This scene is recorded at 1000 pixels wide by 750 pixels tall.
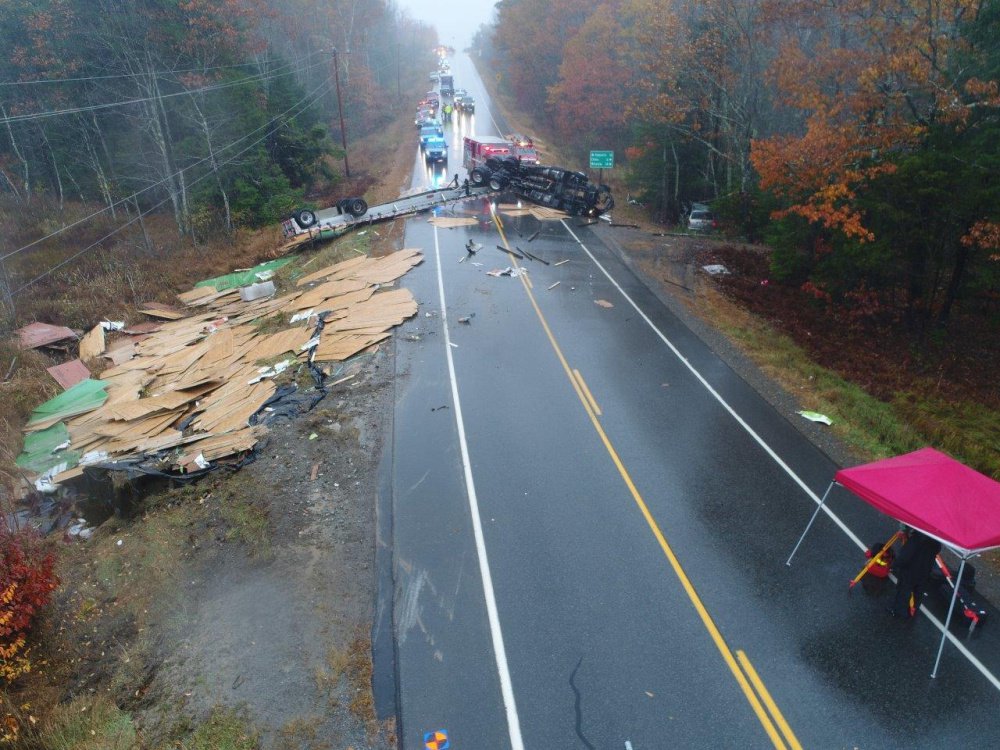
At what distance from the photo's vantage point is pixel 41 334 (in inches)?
773

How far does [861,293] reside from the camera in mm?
18312

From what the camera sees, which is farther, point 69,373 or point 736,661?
point 69,373

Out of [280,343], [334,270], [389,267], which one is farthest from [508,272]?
[280,343]

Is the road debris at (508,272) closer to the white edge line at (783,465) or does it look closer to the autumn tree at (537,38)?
the white edge line at (783,465)

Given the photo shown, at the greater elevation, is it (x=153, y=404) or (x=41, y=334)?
(x=41, y=334)

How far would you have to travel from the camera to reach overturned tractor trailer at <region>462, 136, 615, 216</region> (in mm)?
29688

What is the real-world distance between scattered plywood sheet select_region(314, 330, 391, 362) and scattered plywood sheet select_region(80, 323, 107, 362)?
26.0ft

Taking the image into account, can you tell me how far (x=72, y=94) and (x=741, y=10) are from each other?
111 ft

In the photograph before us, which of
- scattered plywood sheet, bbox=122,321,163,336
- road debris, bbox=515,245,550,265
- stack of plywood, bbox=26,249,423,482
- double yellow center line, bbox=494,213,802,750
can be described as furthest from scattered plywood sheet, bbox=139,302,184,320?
double yellow center line, bbox=494,213,802,750

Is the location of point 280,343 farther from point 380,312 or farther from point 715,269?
point 715,269

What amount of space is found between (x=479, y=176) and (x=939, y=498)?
30.4 m

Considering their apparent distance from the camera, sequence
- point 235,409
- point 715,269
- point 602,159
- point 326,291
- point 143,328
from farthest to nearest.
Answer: point 602,159
point 715,269
point 143,328
point 326,291
point 235,409

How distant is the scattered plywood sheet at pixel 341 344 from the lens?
52.0ft

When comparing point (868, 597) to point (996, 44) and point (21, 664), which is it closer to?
point (21, 664)
